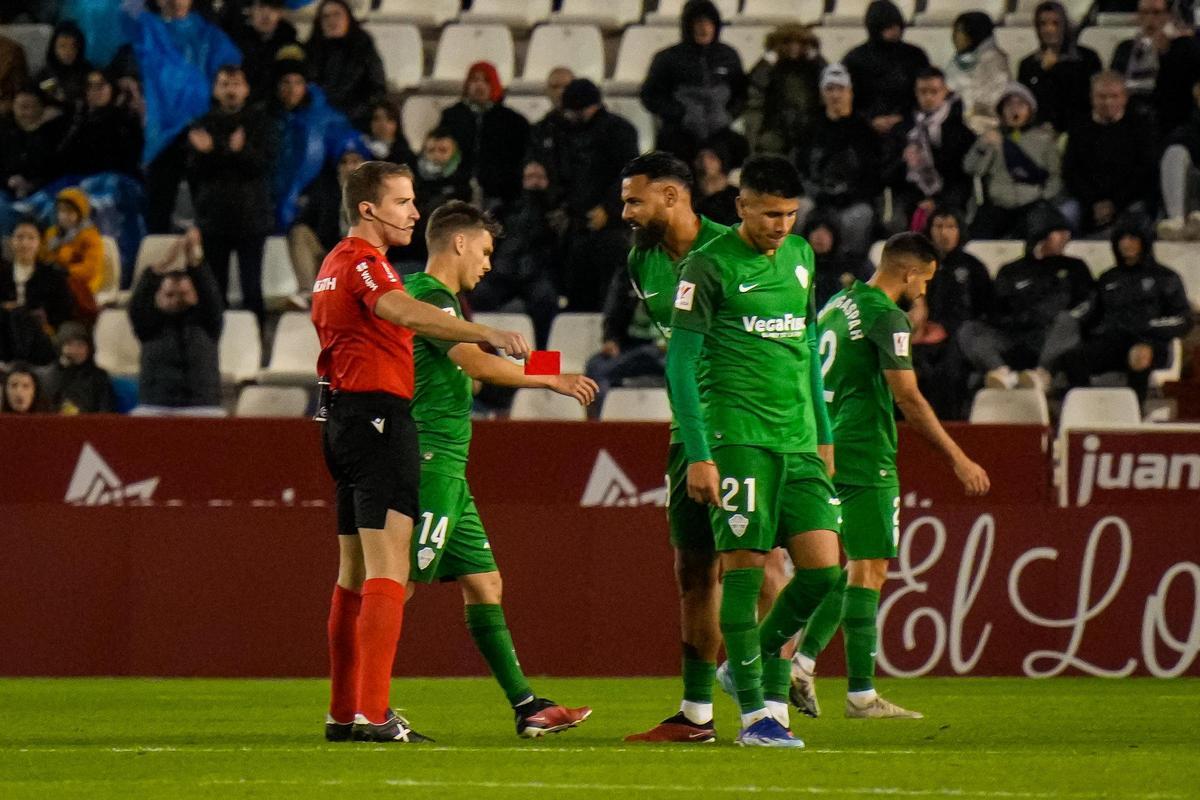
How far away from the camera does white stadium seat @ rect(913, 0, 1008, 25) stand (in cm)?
1941

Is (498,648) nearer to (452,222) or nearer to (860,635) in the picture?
(452,222)

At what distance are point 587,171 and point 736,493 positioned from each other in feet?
31.6

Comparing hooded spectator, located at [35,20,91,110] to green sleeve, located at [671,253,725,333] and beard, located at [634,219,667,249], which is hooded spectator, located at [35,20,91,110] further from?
green sleeve, located at [671,253,725,333]

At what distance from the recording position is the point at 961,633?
1340cm

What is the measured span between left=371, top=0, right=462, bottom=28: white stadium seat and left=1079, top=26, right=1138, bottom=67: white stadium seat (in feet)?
17.9

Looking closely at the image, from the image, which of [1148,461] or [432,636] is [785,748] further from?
[1148,461]

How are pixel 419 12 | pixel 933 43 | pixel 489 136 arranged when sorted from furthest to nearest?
pixel 419 12 < pixel 933 43 < pixel 489 136

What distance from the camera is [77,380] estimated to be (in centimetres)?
1559

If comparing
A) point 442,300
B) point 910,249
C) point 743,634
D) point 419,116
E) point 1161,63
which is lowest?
point 743,634

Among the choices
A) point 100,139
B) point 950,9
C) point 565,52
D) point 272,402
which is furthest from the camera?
point 950,9

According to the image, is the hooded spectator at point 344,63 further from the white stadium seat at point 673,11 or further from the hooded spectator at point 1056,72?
the hooded spectator at point 1056,72

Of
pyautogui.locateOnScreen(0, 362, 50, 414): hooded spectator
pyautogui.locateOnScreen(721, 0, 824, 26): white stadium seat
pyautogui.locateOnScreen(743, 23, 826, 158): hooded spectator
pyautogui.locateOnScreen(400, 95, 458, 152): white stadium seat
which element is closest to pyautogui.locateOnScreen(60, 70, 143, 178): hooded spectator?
pyautogui.locateOnScreen(400, 95, 458, 152): white stadium seat

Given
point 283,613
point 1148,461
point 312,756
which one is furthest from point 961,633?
point 312,756

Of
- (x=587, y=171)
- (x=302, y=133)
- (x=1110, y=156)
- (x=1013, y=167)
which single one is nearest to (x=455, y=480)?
(x=587, y=171)
